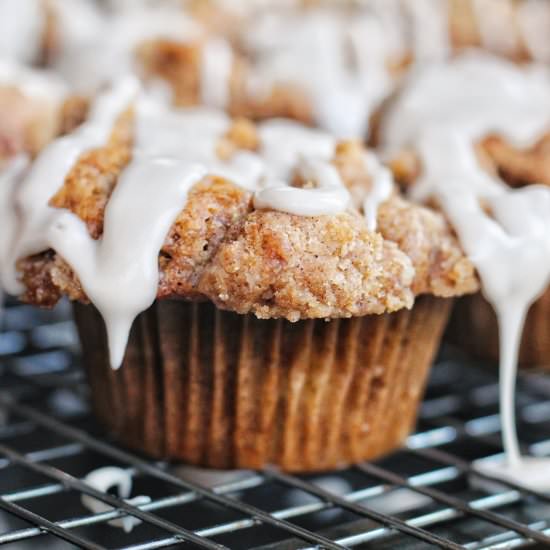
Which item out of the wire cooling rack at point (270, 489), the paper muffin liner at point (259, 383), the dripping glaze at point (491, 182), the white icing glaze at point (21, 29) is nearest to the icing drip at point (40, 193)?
the paper muffin liner at point (259, 383)

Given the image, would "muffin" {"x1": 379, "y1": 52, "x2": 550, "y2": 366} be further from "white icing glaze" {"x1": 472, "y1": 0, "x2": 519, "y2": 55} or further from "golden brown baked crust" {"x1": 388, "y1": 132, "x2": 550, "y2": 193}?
"white icing glaze" {"x1": 472, "y1": 0, "x2": 519, "y2": 55}

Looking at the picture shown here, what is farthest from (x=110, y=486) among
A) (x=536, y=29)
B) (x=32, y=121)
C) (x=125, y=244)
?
(x=536, y=29)

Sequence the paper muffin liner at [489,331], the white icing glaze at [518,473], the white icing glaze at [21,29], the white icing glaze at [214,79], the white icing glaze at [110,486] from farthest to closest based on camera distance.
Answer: the white icing glaze at [21,29], the white icing glaze at [214,79], the paper muffin liner at [489,331], the white icing glaze at [518,473], the white icing glaze at [110,486]

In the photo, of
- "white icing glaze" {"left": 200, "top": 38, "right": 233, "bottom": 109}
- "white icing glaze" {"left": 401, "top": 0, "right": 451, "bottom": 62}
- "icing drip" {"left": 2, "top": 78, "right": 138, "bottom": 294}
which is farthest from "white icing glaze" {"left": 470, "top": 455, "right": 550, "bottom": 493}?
"white icing glaze" {"left": 401, "top": 0, "right": 451, "bottom": 62}

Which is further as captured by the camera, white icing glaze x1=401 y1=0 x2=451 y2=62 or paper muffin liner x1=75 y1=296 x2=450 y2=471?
white icing glaze x1=401 y1=0 x2=451 y2=62

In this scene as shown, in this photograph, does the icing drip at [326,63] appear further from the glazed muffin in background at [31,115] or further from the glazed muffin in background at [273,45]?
the glazed muffin in background at [31,115]

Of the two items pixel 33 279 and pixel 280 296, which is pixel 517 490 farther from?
pixel 33 279

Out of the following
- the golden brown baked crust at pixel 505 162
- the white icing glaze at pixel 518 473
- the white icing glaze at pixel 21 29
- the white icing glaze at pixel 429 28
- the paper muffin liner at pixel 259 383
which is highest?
the white icing glaze at pixel 429 28

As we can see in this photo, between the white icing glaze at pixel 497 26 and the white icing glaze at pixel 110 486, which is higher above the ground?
the white icing glaze at pixel 497 26
